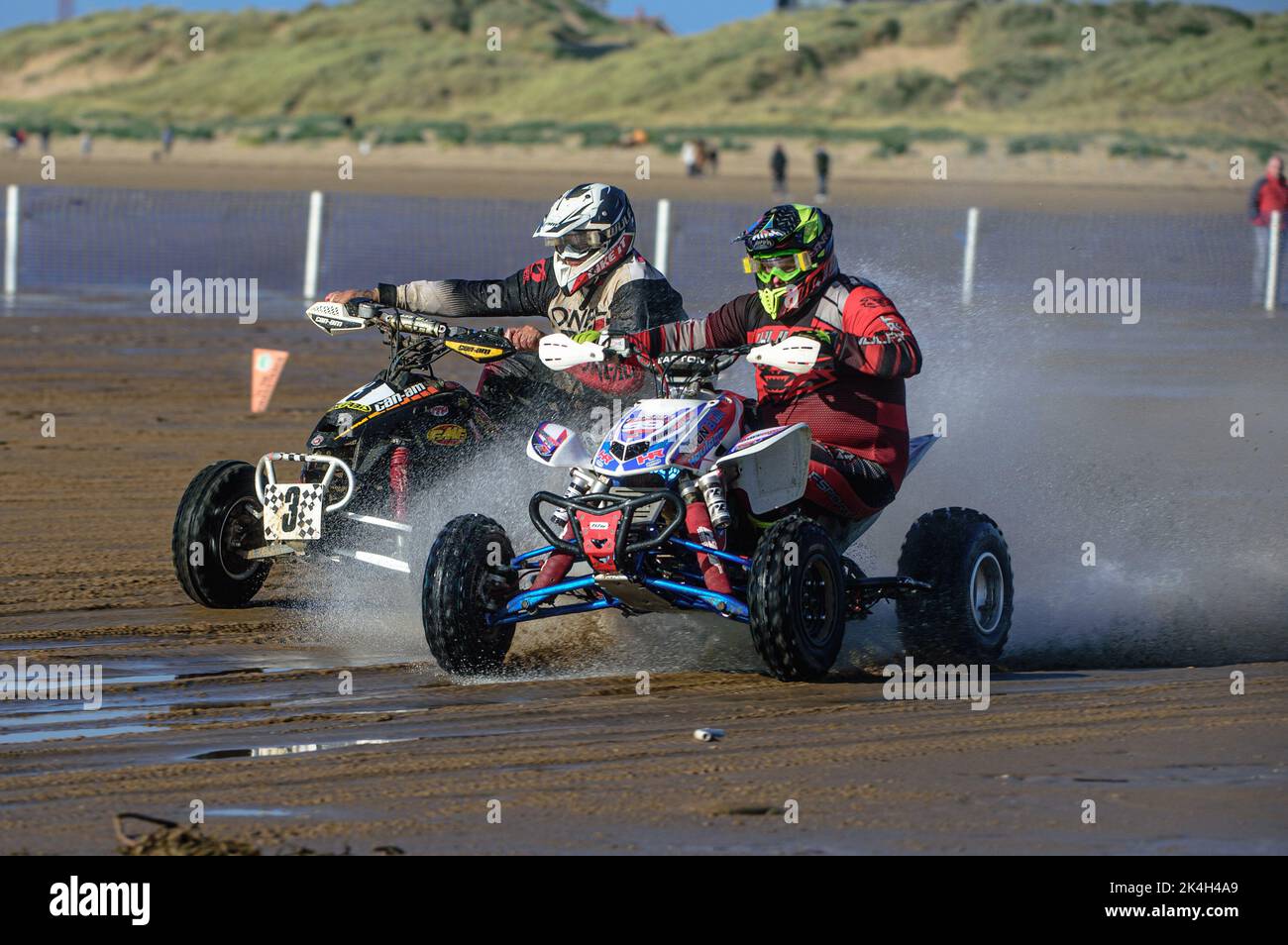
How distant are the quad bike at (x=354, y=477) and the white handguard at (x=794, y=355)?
1.72 m

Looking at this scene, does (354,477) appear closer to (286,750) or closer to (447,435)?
(447,435)

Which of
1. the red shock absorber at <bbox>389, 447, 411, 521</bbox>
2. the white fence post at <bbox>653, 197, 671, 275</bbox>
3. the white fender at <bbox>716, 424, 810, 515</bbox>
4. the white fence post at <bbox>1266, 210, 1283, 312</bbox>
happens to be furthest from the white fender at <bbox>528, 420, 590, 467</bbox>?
the white fence post at <bbox>1266, 210, 1283, 312</bbox>

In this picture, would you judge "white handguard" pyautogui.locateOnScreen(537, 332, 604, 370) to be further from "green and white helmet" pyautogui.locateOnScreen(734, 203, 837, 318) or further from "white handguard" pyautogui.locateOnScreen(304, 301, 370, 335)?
"white handguard" pyautogui.locateOnScreen(304, 301, 370, 335)

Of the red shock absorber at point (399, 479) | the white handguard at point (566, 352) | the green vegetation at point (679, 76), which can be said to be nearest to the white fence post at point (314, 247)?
the red shock absorber at point (399, 479)

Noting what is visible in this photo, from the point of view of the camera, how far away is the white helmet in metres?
8.79

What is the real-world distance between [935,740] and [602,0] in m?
163

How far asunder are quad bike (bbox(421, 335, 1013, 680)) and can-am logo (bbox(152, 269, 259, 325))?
46.8 feet

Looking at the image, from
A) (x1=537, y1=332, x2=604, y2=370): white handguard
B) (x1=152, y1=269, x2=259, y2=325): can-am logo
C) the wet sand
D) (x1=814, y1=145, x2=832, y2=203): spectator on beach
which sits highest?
(x1=814, y1=145, x2=832, y2=203): spectator on beach

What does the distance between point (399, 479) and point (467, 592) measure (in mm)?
1347

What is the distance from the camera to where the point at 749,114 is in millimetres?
90062
